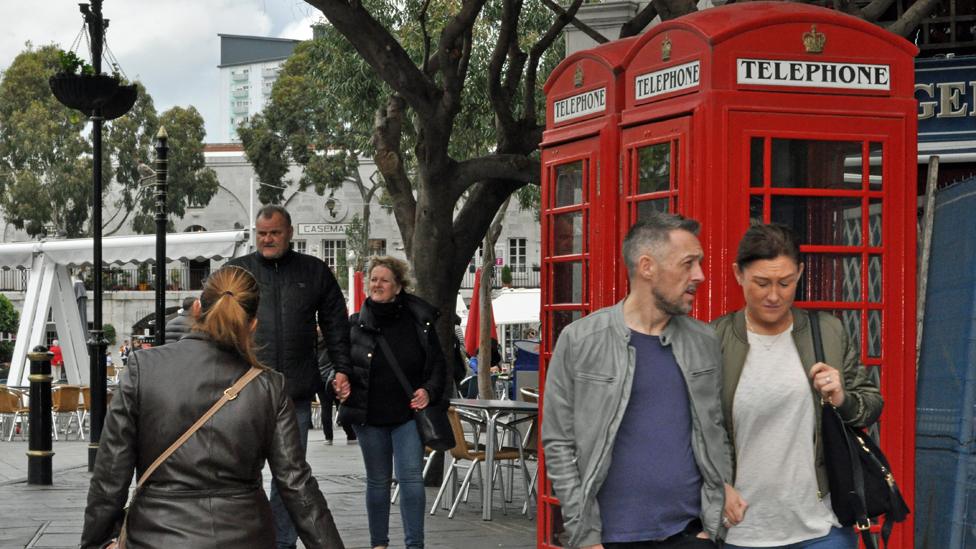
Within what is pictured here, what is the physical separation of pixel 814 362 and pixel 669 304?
0.56 m

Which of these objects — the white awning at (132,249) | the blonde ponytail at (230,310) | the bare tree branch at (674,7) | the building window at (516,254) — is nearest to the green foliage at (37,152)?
the building window at (516,254)

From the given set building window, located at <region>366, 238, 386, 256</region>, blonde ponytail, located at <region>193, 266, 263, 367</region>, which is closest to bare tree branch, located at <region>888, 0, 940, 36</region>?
blonde ponytail, located at <region>193, 266, 263, 367</region>

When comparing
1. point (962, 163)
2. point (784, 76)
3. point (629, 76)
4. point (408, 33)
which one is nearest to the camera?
point (784, 76)

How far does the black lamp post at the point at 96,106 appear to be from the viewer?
1459 centimetres

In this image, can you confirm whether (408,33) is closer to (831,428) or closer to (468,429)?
Answer: (468,429)

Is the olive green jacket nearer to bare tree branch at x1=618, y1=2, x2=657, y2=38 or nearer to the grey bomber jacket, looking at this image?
the grey bomber jacket

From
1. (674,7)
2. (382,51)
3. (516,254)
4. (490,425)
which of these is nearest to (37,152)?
(516,254)

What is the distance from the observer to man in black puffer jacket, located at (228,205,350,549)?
8102mm

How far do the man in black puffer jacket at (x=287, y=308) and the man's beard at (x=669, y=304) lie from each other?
12.6 ft

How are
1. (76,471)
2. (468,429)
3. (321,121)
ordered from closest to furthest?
(76,471)
(468,429)
(321,121)

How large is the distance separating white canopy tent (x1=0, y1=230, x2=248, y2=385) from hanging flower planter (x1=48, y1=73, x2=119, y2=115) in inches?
215

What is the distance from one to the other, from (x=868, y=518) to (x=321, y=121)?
50.8 m

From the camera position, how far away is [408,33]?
2745 cm

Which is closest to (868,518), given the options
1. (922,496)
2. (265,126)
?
(922,496)
